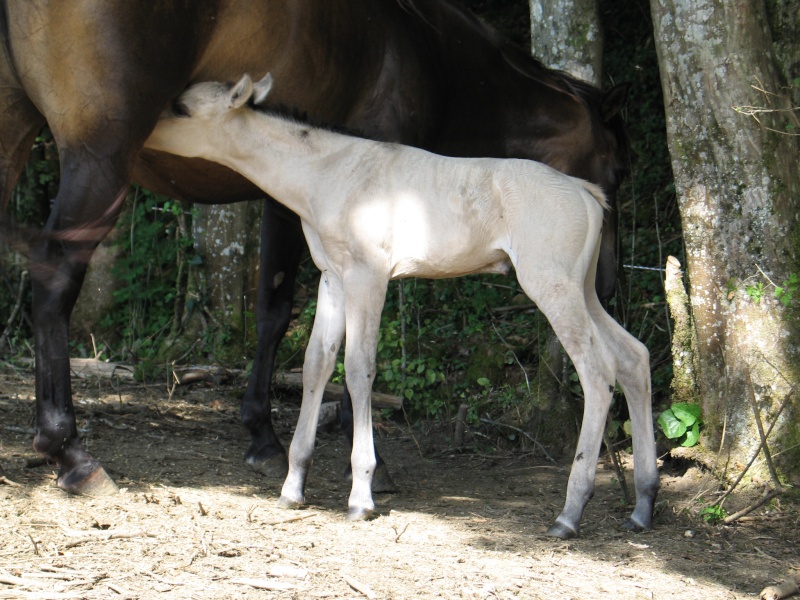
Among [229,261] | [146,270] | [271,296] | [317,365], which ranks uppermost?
[229,261]

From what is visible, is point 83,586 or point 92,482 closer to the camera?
point 83,586

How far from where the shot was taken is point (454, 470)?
5.52 m

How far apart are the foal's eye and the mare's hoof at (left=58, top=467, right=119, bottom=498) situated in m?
1.73

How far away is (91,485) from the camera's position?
412 cm

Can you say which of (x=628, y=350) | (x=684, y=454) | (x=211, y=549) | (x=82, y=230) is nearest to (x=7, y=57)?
(x=82, y=230)

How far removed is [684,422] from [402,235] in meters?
1.90

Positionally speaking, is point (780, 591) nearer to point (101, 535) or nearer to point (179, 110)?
point (101, 535)

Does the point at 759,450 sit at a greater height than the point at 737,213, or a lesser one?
lesser

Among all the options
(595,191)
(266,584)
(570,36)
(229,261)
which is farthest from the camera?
(229,261)

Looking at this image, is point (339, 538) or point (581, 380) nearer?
point (339, 538)

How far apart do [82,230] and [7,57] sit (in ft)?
2.96

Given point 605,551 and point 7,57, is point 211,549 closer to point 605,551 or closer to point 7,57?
point 605,551

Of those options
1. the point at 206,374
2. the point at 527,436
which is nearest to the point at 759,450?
the point at 527,436

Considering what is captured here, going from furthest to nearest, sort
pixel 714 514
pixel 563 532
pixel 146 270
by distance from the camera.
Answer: pixel 146 270 < pixel 714 514 < pixel 563 532
